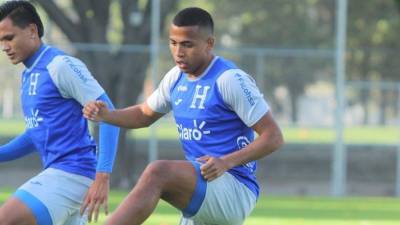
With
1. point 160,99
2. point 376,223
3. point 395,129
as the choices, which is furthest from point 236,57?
point 160,99

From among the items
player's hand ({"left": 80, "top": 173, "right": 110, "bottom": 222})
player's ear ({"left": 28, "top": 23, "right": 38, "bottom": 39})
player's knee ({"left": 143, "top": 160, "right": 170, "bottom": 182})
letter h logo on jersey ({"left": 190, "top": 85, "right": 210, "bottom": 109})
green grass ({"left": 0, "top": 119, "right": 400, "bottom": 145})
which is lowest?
green grass ({"left": 0, "top": 119, "right": 400, "bottom": 145})

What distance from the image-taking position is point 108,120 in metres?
7.14

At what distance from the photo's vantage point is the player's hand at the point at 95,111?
22.9 feet

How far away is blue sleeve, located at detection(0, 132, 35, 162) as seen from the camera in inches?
307

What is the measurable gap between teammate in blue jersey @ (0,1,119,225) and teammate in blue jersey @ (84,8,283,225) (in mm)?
297

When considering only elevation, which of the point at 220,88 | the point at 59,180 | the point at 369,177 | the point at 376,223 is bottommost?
the point at 369,177

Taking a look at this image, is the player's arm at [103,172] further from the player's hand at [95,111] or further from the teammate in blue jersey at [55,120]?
the player's hand at [95,111]

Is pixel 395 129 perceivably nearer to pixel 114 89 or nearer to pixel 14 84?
pixel 114 89

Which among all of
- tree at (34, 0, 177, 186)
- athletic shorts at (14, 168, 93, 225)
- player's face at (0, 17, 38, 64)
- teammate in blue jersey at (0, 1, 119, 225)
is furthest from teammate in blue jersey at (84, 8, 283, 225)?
tree at (34, 0, 177, 186)

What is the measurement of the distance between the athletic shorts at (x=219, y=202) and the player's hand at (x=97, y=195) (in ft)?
1.56

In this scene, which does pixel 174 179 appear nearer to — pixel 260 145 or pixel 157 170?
pixel 157 170

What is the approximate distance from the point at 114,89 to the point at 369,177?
6187mm

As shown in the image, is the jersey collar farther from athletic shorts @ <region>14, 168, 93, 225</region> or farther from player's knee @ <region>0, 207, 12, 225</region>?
player's knee @ <region>0, 207, 12, 225</region>

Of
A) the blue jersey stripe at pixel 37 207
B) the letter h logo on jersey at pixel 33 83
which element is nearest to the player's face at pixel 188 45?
the letter h logo on jersey at pixel 33 83
